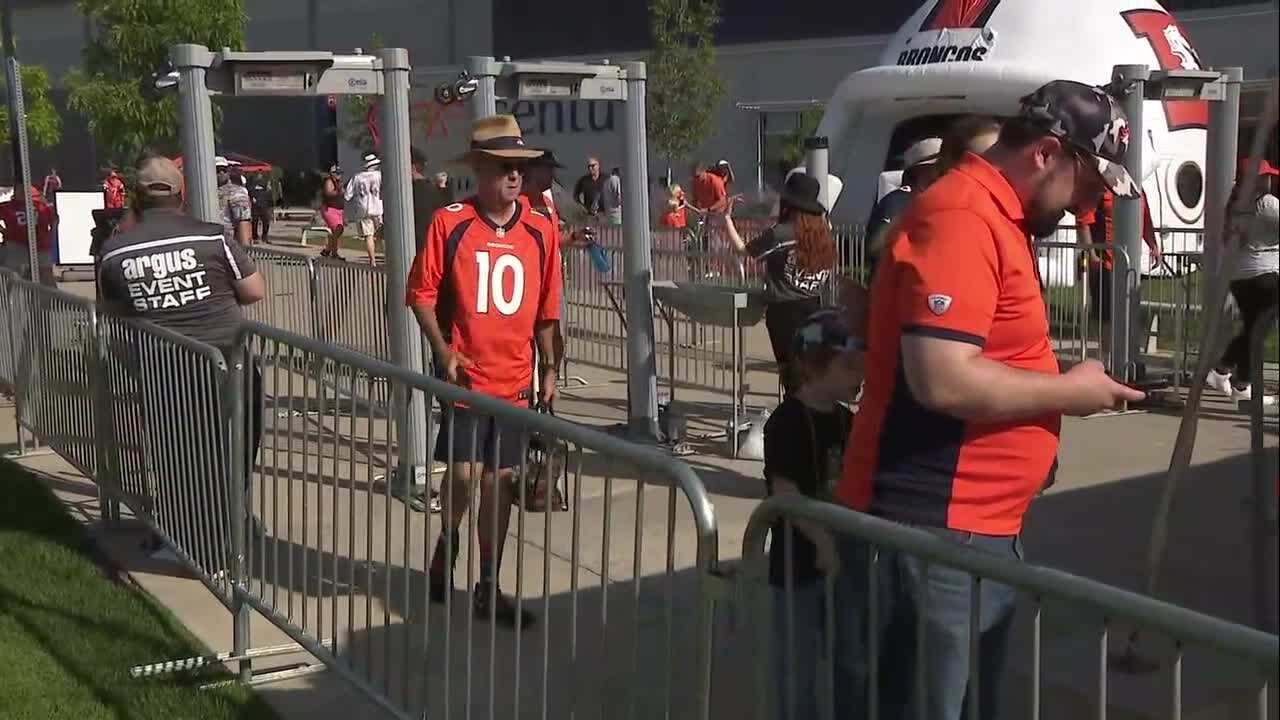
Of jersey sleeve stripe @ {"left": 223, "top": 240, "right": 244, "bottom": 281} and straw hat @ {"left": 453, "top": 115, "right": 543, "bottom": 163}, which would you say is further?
jersey sleeve stripe @ {"left": 223, "top": 240, "right": 244, "bottom": 281}

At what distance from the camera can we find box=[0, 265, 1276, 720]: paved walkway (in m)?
3.56

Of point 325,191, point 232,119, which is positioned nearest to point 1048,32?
point 325,191

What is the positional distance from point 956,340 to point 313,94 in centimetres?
551

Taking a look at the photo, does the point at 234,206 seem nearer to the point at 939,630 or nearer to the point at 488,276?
the point at 488,276

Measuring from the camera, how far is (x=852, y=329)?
143 inches

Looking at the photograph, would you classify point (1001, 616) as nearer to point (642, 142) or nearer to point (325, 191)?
point (642, 142)

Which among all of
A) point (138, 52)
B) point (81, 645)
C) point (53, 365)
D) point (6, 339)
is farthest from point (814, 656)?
point (138, 52)

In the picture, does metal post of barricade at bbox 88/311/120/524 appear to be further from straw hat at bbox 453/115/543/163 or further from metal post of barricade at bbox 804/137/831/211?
metal post of barricade at bbox 804/137/831/211

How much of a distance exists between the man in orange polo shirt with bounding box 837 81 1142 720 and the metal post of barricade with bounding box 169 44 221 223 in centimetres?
525

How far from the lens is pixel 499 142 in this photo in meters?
5.53

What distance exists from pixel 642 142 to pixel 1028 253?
20.0 feet

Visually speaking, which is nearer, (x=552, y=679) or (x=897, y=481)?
(x=897, y=481)

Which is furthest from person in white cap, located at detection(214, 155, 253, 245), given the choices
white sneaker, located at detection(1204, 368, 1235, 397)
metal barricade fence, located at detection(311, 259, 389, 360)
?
white sneaker, located at detection(1204, 368, 1235, 397)

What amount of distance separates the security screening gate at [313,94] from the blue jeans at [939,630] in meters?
4.91
